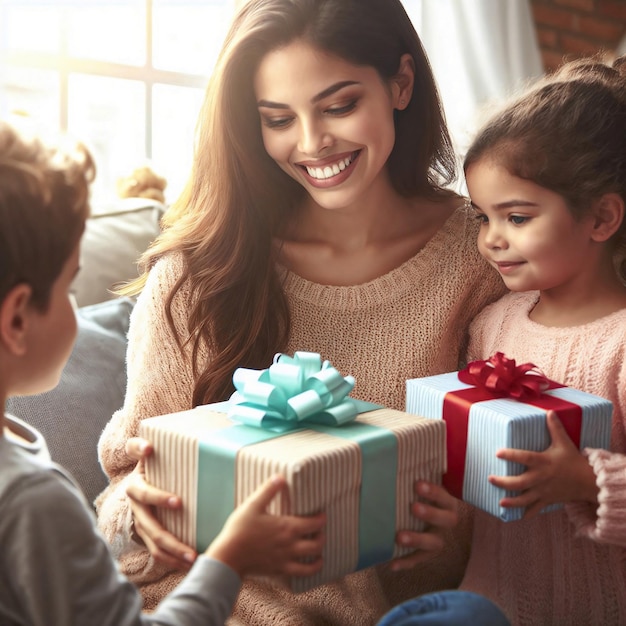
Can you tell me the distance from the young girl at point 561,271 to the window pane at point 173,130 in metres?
1.81

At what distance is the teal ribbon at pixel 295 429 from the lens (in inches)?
35.5

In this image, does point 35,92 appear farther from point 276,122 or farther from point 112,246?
point 276,122

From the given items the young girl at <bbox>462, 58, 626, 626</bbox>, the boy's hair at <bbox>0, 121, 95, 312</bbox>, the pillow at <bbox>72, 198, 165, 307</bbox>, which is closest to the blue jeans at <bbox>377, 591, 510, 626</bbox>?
the young girl at <bbox>462, 58, 626, 626</bbox>

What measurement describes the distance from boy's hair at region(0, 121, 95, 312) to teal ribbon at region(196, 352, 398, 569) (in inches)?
10.0

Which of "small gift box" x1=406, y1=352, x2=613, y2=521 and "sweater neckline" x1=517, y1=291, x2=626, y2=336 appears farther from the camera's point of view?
"sweater neckline" x1=517, y1=291, x2=626, y2=336

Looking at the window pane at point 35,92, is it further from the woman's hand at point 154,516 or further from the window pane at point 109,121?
the woman's hand at point 154,516

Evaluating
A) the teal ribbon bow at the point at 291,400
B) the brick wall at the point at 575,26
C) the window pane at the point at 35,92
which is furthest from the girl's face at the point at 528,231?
the brick wall at the point at 575,26

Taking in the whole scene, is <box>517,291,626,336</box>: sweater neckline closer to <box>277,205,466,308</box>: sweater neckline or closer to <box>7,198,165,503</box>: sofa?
<box>277,205,466,308</box>: sweater neckline

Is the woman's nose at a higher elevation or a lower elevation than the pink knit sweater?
higher

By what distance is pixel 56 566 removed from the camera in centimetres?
72

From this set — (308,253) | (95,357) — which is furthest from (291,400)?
(95,357)

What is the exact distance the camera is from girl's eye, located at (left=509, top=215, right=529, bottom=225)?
125 cm

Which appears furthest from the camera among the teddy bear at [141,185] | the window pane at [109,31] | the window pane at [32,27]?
the window pane at [109,31]

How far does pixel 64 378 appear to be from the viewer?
145 cm
